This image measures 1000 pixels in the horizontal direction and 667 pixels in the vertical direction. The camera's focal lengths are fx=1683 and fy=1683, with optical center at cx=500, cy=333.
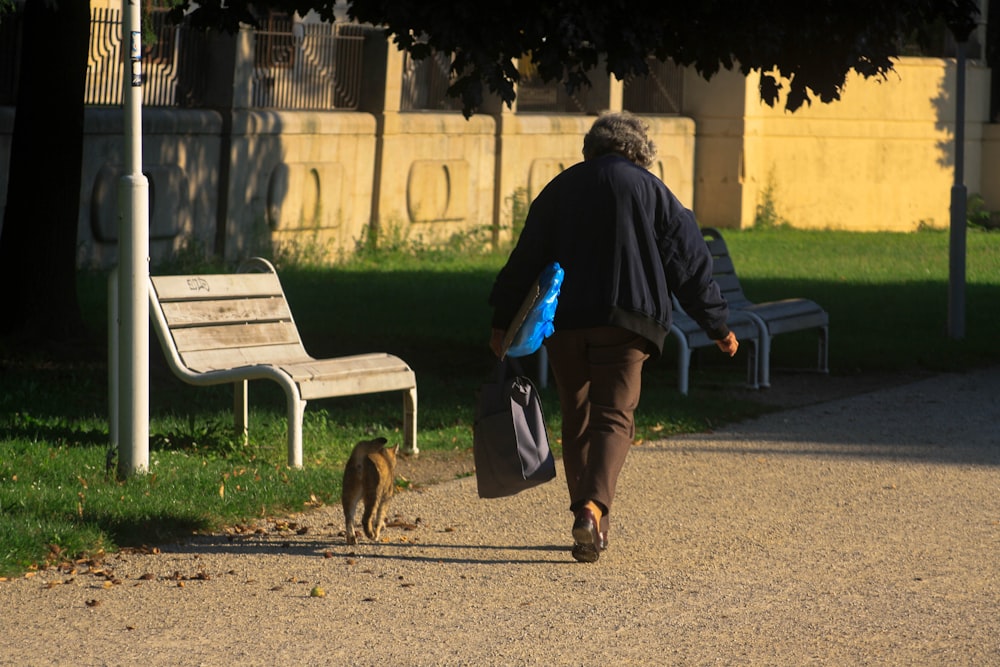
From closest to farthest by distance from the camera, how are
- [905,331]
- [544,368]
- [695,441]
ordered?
[695,441], [544,368], [905,331]

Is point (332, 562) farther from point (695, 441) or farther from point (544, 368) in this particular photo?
point (544, 368)

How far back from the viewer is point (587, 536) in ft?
20.2

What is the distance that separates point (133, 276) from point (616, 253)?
2184mm

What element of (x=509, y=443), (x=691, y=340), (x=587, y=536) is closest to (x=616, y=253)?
(x=509, y=443)

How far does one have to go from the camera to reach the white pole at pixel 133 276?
277 inches

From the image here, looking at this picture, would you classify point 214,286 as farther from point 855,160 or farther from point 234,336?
point 855,160

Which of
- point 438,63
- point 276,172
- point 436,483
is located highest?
point 438,63

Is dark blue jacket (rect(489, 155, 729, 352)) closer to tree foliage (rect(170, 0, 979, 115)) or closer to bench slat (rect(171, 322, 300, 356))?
bench slat (rect(171, 322, 300, 356))

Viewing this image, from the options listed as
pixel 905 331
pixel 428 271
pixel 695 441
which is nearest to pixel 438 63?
pixel 428 271

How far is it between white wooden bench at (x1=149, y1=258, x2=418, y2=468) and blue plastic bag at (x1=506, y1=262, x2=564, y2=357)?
188 centimetres

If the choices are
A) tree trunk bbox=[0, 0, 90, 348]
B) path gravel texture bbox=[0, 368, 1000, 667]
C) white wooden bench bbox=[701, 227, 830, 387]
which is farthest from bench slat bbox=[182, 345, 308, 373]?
white wooden bench bbox=[701, 227, 830, 387]

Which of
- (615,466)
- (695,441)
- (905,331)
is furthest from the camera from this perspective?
(905,331)

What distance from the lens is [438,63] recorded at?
75.7 ft

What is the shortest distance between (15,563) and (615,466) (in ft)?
7.20
